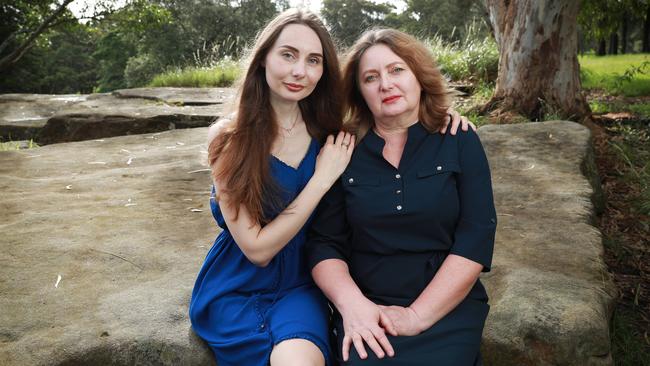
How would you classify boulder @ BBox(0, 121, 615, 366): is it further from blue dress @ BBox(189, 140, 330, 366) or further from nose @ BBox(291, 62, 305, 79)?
nose @ BBox(291, 62, 305, 79)

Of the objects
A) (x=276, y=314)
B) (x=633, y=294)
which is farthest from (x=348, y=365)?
(x=633, y=294)

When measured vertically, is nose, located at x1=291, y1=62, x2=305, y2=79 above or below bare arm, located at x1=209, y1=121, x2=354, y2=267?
above

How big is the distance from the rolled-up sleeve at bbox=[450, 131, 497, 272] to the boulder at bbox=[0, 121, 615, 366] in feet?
1.41

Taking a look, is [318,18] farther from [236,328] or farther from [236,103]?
[236,328]

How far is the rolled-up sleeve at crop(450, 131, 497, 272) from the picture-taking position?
2.01 metres

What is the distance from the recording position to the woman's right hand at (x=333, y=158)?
2129 millimetres

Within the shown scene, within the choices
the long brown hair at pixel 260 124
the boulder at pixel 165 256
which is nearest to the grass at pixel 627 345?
the boulder at pixel 165 256

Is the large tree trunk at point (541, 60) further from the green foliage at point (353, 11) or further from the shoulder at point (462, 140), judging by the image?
the green foliage at point (353, 11)

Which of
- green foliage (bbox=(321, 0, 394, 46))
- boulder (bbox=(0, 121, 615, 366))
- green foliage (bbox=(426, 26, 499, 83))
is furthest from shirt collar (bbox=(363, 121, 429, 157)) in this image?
green foliage (bbox=(321, 0, 394, 46))

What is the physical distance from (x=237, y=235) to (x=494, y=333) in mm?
1044

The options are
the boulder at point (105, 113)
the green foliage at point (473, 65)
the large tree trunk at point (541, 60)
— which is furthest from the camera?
the green foliage at point (473, 65)

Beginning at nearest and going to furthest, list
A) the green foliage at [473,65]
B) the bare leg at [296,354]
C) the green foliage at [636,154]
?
1. the bare leg at [296,354]
2. the green foliage at [636,154]
3. the green foliage at [473,65]

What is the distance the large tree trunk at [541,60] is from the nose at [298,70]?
4.30 meters

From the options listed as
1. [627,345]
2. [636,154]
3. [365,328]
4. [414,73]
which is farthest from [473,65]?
[365,328]
